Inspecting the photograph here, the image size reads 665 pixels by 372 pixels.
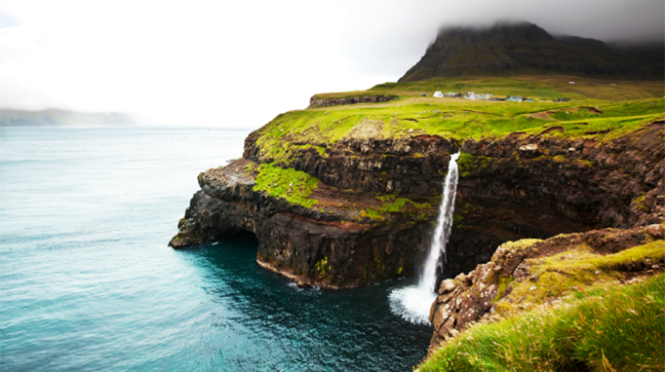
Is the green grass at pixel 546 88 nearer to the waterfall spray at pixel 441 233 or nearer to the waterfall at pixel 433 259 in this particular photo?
the waterfall at pixel 433 259

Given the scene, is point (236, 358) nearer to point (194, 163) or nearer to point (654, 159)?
point (654, 159)

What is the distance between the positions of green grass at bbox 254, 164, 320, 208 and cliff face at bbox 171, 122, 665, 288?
706 millimetres

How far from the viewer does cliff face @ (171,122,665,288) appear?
3238 cm

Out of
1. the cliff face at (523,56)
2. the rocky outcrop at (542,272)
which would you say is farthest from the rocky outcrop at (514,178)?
the cliff face at (523,56)

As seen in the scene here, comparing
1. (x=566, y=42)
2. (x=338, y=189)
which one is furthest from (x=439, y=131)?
(x=566, y=42)

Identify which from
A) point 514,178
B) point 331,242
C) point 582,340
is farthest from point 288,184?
point 582,340

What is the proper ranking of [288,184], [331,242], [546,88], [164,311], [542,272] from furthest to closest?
[546,88]
[288,184]
[331,242]
[164,311]
[542,272]

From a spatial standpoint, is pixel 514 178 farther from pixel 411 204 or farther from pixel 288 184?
pixel 288 184

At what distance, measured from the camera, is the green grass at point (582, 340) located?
4305 millimetres

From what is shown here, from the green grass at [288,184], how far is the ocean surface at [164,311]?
37.7 ft

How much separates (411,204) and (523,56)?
119 m

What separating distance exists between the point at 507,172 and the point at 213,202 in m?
46.3

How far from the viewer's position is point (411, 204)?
42.7 metres

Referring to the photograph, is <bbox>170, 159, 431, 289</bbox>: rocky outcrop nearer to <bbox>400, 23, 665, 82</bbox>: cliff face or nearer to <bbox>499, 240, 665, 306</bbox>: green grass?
<bbox>499, 240, 665, 306</bbox>: green grass
